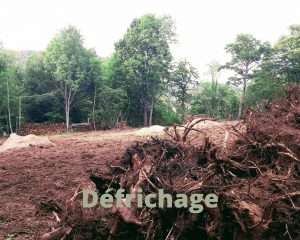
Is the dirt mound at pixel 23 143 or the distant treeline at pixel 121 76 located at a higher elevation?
the distant treeline at pixel 121 76

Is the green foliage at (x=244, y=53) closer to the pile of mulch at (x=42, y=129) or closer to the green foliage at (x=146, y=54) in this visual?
the green foliage at (x=146, y=54)

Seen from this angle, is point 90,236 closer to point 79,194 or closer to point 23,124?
point 79,194

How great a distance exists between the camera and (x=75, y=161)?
36.3 feet

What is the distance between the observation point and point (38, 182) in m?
8.52

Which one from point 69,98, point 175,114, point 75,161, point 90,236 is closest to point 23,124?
point 69,98

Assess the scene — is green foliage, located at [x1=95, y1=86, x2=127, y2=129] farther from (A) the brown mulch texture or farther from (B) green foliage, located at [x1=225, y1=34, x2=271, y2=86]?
(A) the brown mulch texture

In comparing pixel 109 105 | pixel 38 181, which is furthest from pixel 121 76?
pixel 38 181

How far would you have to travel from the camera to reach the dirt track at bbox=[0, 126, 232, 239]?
533cm

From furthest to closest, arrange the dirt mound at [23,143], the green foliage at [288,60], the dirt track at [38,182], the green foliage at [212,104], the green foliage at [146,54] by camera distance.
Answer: the green foliage at [212,104] → the green foliage at [146,54] → the green foliage at [288,60] → the dirt mound at [23,143] → the dirt track at [38,182]

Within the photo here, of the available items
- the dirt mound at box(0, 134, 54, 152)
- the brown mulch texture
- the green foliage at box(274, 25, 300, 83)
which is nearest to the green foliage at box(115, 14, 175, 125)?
the green foliage at box(274, 25, 300, 83)

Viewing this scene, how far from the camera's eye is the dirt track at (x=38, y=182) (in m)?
5.33

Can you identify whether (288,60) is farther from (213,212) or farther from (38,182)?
(213,212)

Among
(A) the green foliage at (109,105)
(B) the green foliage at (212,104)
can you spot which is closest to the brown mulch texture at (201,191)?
(A) the green foliage at (109,105)

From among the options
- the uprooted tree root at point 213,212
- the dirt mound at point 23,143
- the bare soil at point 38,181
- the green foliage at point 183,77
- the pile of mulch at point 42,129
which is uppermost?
the green foliage at point 183,77
